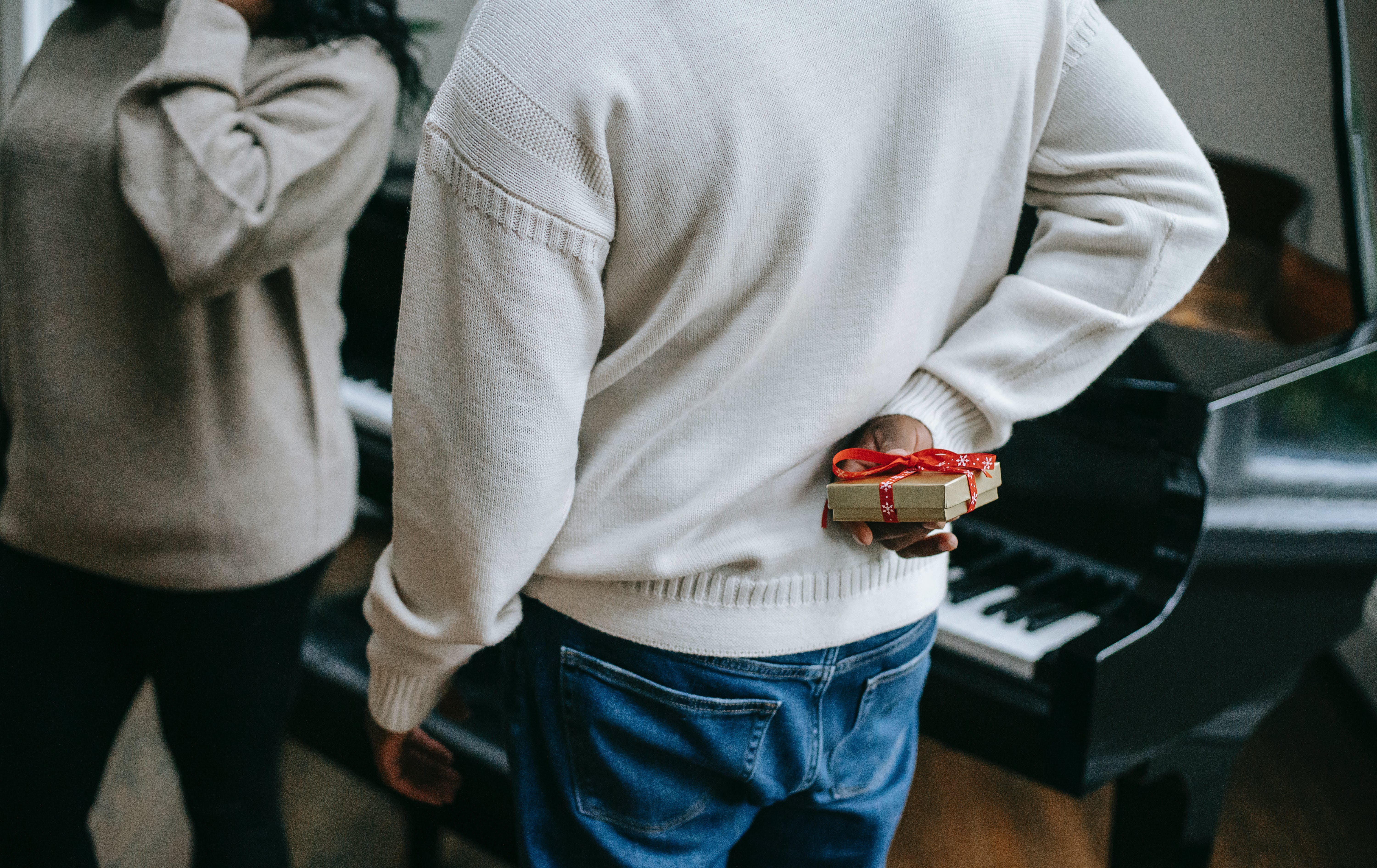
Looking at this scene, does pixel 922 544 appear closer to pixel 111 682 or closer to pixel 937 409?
pixel 937 409

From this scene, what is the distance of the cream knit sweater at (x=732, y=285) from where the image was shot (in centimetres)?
55

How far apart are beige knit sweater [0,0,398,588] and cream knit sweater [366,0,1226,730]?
0.40m

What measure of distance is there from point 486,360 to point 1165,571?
89cm

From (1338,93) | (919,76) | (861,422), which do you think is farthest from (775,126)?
(1338,93)

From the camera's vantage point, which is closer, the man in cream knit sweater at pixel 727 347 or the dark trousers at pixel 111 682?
the man in cream knit sweater at pixel 727 347

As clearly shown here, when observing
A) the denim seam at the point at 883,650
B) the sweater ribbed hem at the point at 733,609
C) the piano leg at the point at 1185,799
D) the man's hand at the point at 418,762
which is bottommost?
the piano leg at the point at 1185,799

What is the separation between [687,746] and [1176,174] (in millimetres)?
517

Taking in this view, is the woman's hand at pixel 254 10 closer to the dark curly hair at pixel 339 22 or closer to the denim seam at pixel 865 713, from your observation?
the dark curly hair at pixel 339 22

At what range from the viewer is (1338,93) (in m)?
1.32

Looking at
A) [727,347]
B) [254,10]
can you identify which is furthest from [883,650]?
[254,10]

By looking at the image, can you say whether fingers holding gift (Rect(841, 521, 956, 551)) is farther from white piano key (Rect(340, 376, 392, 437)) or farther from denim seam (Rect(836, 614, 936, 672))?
white piano key (Rect(340, 376, 392, 437))

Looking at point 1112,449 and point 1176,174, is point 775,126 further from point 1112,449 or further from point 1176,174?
point 1112,449

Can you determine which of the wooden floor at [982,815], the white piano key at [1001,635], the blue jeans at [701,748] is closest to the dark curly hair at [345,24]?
the blue jeans at [701,748]

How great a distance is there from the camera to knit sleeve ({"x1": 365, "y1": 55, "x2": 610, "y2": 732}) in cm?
55
